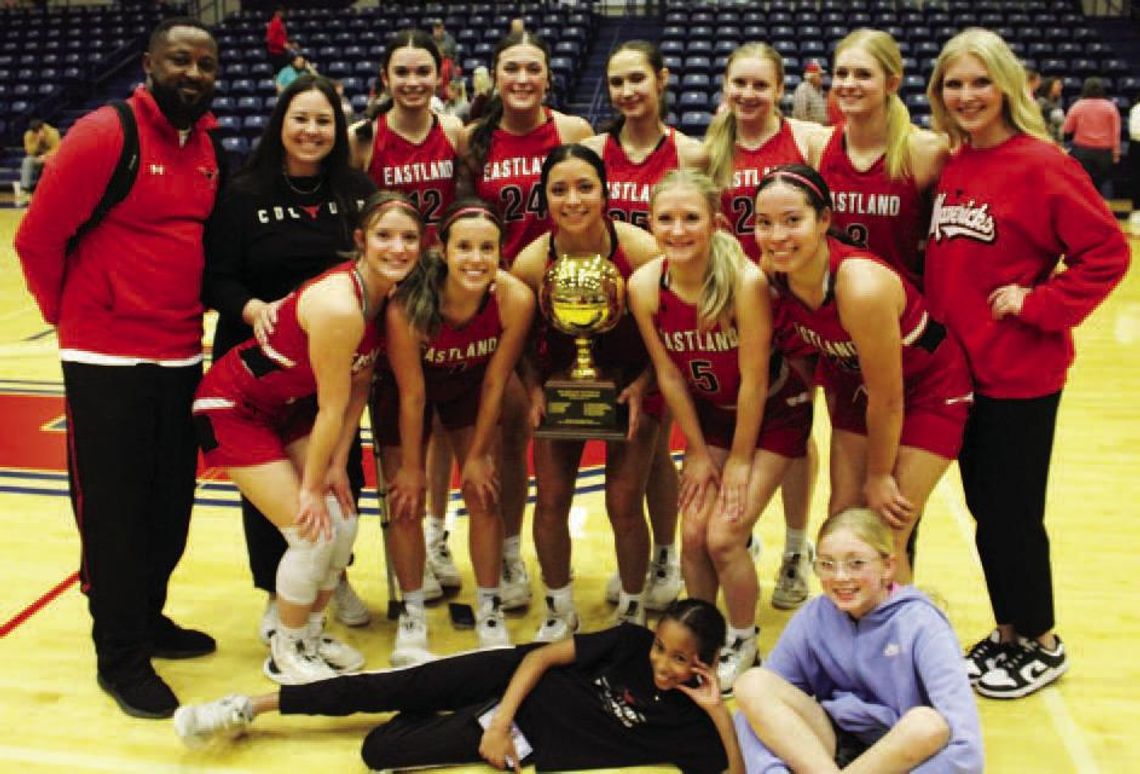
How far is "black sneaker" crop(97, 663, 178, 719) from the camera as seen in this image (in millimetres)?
3238

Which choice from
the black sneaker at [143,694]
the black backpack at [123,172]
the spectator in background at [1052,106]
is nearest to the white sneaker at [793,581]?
the black sneaker at [143,694]

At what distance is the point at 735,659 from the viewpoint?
11.0 ft

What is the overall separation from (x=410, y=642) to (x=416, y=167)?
1.53 meters

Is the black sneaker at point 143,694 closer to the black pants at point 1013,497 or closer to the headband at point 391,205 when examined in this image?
the headband at point 391,205

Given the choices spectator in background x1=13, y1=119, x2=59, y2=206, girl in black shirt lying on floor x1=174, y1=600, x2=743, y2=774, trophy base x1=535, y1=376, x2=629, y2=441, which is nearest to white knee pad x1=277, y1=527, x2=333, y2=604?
girl in black shirt lying on floor x1=174, y1=600, x2=743, y2=774

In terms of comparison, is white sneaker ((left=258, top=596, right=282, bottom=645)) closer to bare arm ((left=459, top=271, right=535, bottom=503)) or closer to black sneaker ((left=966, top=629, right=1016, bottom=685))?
bare arm ((left=459, top=271, right=535, bottom=503))

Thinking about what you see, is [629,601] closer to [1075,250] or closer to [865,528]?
[865,528]

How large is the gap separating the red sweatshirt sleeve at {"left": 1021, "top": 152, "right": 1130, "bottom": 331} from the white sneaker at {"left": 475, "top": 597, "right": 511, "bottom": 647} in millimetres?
1779

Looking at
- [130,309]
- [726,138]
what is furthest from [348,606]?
[726,138]

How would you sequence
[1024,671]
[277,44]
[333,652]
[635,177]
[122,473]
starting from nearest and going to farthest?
1. [122,473]
2. [1024,671]
3. [333,652]
4. [635,177]
5. [277,44]

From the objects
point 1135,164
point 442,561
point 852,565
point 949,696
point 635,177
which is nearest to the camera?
point 949,696

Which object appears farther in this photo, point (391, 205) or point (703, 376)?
point (703, 376)

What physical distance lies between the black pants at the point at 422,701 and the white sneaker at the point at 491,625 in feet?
1.24

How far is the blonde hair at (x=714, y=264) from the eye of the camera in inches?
120
